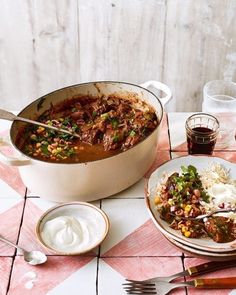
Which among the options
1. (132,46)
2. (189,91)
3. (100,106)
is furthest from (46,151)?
(189,91)

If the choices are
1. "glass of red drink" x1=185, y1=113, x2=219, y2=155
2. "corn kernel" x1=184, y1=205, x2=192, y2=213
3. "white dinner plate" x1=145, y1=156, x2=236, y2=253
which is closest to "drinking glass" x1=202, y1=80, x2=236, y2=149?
"glass of red drink" x1=185, y1=113, x2=219, y2=155

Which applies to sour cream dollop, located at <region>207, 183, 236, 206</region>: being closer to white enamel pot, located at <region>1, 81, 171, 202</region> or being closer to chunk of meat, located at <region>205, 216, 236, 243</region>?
chunk of meat, located at <region>205, 216, 236, 243</region>

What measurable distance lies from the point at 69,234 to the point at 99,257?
109 mm

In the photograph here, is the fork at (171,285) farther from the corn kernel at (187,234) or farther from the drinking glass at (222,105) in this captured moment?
the drinking glass at (222,105)

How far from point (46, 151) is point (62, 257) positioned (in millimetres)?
413

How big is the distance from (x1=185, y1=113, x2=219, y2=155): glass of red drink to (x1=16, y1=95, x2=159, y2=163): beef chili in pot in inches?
5.3

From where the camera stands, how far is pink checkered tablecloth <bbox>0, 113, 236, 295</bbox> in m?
1.42

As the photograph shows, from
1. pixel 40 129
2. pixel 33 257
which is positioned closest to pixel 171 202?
pixel 33 257

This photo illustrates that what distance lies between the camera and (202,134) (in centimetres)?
181

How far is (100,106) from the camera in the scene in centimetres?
195

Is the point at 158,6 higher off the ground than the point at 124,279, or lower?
higher

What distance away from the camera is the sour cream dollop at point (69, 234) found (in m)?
1.48

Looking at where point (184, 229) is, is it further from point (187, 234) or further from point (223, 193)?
point (223, 193)

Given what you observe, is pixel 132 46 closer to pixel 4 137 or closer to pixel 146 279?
pixel 4 137
